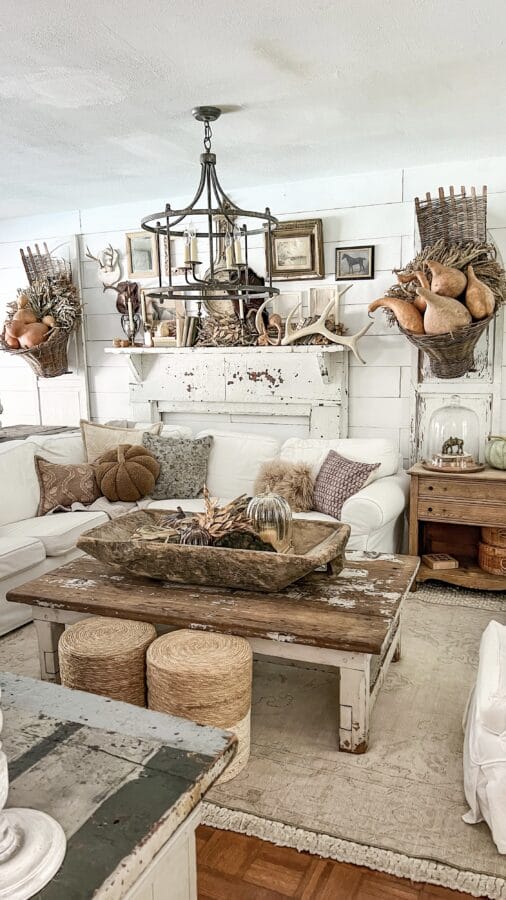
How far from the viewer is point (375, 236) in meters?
4.09

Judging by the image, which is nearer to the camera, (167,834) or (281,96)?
(167,834)

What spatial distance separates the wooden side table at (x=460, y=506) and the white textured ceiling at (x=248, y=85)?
1.75m

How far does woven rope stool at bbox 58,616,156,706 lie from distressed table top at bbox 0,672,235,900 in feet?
3.05

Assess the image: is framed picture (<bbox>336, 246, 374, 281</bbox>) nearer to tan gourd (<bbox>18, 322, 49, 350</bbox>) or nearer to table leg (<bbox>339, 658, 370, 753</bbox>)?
tan gourd (<bbox>18, 322, 49, 350</bbox>)

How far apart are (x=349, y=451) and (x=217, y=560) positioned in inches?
67.5

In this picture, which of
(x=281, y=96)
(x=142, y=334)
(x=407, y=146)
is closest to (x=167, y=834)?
(x=281, y=96)

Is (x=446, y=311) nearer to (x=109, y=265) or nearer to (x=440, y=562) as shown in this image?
(x=440, y=562)

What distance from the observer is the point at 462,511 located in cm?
367

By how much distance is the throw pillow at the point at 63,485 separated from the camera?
396cm

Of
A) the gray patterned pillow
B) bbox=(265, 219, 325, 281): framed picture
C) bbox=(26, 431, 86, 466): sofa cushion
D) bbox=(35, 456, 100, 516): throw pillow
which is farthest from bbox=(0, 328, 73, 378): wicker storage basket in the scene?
bbox=(265, 219, 325, 281): framed picture

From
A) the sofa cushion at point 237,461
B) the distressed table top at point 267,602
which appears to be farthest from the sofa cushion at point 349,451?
the distressed table top at point 267,602

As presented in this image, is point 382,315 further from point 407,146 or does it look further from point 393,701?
point 393,701

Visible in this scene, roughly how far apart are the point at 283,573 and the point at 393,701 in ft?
2.36

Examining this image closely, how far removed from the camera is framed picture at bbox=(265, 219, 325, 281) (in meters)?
4.16
